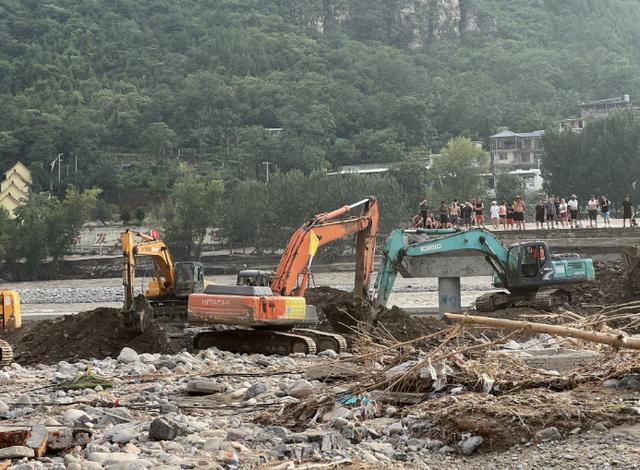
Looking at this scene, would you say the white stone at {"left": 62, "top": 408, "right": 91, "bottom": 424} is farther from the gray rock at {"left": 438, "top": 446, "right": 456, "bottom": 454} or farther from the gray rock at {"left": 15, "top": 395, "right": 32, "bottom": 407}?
the gray rock at {"left": 438, "top": 446, "right": 456, "bottom": 454}

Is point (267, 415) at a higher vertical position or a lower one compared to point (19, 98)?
lower

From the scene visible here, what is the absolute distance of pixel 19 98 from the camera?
173 metres

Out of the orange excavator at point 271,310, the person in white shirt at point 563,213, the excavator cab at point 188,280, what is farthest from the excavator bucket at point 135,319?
the person in white shirt at point 563,213

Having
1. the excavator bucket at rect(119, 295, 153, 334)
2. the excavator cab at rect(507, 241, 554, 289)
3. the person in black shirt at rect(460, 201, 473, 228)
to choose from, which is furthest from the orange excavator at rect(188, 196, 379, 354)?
the person in black shirt at rect(460, 201, 473, 228)

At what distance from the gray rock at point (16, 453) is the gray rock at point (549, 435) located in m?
4.26

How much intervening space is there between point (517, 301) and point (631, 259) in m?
4.14

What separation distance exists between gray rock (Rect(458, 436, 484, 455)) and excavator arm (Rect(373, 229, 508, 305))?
1602 cm

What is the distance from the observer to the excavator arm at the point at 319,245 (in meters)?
22.5

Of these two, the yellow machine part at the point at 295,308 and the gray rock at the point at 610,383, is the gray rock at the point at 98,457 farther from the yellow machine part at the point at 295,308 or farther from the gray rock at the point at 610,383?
the yellow machine part at the point at 295,308

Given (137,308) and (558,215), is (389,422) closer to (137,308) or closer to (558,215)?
(137,308)

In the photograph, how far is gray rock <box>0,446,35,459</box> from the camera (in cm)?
1095

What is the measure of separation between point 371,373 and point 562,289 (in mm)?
17658

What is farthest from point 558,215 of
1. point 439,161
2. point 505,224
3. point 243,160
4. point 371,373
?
point 243,160

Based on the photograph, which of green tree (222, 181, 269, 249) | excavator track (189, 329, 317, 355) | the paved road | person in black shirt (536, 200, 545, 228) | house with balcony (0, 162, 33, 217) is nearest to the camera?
excavator track (189, 329, 317, 355)
